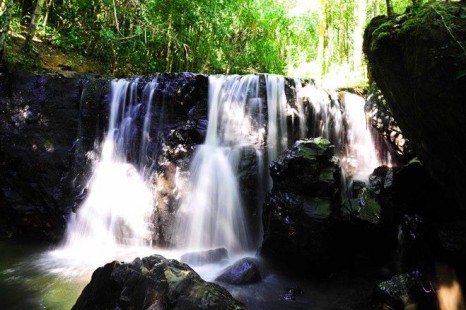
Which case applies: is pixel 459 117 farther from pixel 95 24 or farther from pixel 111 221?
pixel 95 24

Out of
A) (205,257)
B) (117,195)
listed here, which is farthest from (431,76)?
(117,195)

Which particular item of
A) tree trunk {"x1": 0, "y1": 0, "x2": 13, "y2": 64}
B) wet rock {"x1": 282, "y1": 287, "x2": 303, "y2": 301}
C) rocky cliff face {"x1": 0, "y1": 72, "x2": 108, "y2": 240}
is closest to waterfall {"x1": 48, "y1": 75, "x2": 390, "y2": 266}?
rocky cliff face {"x1": 0, "y1": 72, "x2": 108, "y2": 240}

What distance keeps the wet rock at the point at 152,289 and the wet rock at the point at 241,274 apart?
86.2 inches

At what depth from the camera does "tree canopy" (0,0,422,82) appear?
1200 cm

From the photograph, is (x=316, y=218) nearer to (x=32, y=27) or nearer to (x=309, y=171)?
(x=309, y=171)

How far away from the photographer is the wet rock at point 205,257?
6.85 meters

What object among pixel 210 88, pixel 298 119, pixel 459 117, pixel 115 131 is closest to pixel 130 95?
pixel 115 131

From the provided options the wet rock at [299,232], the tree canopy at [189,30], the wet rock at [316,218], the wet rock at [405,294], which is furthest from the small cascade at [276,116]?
the wet rock at [405,294]

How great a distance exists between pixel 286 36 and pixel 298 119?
13.7m

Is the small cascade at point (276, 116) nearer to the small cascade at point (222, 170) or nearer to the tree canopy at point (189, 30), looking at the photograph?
the small cascade at point (222, 170)

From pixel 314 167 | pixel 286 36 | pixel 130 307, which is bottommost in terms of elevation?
pixel 130 307

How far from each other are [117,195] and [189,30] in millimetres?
8965

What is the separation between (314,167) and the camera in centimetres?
651

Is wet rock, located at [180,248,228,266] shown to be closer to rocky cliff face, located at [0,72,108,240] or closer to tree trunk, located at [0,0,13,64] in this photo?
rocky cliff face, located at [0,72,108,240]
